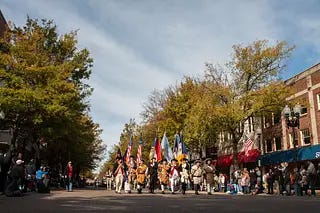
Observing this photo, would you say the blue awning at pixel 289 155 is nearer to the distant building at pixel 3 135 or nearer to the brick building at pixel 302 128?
the brick building at pixel 302 128

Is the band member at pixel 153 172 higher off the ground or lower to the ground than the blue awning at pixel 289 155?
lower

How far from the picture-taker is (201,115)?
36.9 metres

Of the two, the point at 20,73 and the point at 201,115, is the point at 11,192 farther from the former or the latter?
the point at 201,115

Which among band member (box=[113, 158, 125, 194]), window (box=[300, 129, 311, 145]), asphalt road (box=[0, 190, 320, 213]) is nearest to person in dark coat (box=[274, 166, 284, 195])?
band member (box=[113, 158, 125, 194])

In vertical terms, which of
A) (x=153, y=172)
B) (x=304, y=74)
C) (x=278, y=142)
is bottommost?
(x=153, y=172)

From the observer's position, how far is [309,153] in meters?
33.9

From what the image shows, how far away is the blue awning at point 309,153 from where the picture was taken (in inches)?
1299

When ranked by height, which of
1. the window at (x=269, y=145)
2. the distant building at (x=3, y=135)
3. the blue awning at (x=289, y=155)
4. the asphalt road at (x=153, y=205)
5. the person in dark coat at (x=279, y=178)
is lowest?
the asphalt road at (x=153, y=205)

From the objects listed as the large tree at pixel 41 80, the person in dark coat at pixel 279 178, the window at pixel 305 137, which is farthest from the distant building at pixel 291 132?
the large tree at pixel 41 80

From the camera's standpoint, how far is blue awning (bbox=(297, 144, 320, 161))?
3300 centimetres

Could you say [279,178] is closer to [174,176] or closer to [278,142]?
Result: [174,176]

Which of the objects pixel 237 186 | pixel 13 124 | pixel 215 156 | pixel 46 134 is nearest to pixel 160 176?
pixel 237 186

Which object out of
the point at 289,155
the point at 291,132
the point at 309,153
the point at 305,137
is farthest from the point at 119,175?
the point at 291,132

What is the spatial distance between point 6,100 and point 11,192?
12367 millimetres
